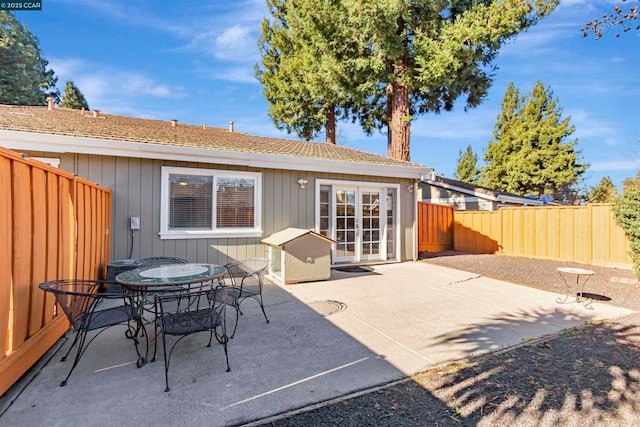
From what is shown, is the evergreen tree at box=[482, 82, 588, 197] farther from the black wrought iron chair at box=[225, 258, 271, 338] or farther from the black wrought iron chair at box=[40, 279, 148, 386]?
the black wrought iron chair at box=[40, 279, 148, 386]

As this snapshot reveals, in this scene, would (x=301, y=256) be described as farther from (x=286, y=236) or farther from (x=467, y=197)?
(x=467, y=197)

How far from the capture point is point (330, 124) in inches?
686

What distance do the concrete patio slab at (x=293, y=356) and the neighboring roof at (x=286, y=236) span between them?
3.39 ft

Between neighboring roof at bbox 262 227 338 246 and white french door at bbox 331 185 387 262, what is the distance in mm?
1584

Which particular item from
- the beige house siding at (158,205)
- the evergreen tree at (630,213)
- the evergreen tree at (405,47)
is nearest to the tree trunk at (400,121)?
the evergreen tree at (405,47)

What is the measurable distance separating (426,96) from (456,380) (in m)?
13.3

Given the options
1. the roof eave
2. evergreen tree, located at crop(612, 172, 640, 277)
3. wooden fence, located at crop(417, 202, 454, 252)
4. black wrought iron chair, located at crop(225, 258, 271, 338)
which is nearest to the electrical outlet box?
the roof eave

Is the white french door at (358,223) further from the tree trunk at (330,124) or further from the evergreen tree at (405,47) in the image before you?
the tree trunk at (330,124)

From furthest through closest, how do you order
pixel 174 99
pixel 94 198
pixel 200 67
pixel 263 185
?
pixel 174 99, pixel 200 67, pixel 263 185, pixel 94 198

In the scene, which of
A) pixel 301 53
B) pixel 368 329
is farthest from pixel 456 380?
pixel 301 53

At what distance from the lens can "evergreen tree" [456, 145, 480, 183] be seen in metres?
31.8

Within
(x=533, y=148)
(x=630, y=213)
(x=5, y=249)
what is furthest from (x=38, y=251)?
(x=533, y=148)

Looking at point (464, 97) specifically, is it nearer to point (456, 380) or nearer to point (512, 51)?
point (512, 51)

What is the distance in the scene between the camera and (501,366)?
301 cm
